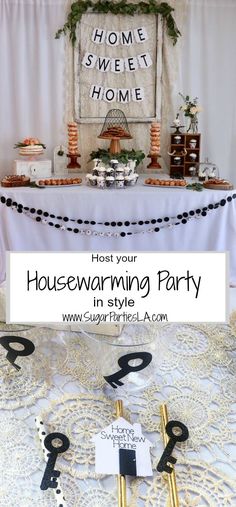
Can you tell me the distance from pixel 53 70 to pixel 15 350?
276 cm

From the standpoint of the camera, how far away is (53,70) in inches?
130

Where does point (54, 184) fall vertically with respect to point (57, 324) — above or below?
above

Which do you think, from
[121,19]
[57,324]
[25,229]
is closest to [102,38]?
[121,19]

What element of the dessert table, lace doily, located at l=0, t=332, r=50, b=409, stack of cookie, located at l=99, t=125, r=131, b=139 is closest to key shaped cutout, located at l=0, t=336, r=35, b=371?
lace doily, located at l=0, t=332, r=50, b=409

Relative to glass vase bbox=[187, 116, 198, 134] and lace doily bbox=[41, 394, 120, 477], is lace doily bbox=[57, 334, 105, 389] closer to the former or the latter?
lace doily bbox=[41, 394, 120, 477]

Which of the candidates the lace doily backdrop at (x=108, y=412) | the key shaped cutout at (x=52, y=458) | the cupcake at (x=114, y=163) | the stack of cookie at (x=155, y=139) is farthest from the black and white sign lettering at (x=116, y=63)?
the key shaped cutout at (x=52, y=458)

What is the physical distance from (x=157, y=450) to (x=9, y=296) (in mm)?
457

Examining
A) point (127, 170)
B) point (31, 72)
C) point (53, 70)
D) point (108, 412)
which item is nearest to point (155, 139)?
point (127, 170)

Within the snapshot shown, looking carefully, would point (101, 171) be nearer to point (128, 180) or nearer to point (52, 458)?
point (128, 180)

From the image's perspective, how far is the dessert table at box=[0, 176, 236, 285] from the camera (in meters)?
2.80

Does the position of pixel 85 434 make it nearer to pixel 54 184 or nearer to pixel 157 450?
pixel 157 450

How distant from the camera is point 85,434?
83cm

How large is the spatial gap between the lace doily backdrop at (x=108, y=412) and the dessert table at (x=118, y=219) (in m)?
1.64

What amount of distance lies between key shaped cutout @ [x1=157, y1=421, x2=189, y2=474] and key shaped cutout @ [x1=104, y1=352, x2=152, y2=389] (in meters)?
0.15
